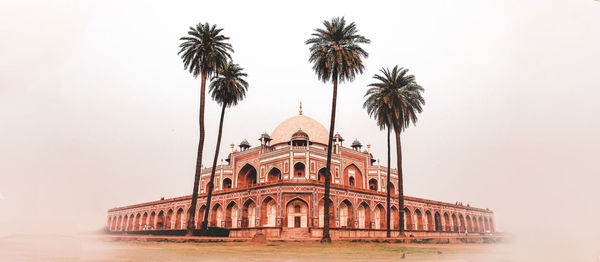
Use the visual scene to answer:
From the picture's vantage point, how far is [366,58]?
74.5 feet

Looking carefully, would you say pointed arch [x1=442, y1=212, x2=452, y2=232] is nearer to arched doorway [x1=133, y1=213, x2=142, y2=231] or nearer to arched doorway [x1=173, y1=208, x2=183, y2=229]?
arched doorway [x1=173, y1=208, x2=183, y2=229]

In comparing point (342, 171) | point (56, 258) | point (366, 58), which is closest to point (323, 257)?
point (56, 258)

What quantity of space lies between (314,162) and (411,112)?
1368cm

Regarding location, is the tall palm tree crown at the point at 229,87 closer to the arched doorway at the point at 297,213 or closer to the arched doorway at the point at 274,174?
the arched doorway at the point at 297,213

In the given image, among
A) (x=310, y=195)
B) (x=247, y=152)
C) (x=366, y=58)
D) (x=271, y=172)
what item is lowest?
(x=310, y=195)

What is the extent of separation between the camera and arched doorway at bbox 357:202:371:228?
33750mm

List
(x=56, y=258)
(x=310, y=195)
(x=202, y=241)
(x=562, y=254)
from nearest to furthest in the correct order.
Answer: (x=56, y=258)
(x=562, y=254)
(x=202, y=241)
(x=310, y=195)

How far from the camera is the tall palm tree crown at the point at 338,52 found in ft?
72.8

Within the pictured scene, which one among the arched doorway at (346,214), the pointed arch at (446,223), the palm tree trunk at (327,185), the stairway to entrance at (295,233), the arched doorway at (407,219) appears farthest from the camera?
the pointed arch at (446,223)

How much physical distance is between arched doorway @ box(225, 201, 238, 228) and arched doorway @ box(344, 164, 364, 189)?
13116mm

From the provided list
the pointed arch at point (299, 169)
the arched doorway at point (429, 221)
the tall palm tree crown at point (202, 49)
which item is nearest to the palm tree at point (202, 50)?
the tall palm tree crown at point (202, 49)

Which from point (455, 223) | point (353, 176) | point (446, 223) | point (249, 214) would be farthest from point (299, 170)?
point (455, 223)

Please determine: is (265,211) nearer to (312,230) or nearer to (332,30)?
(312,230)

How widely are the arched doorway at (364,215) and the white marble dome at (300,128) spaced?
11289mm
